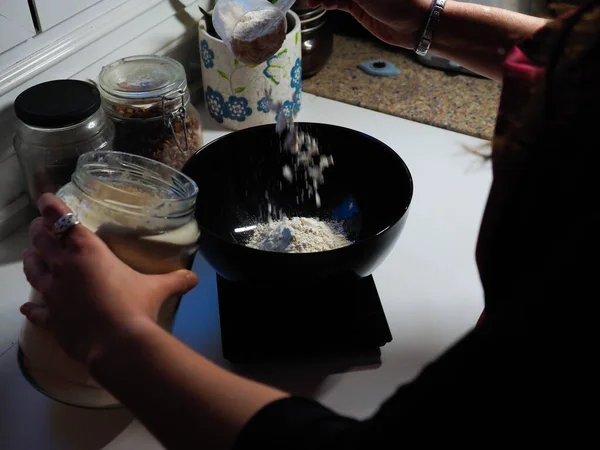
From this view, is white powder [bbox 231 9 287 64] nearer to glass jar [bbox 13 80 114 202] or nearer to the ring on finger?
glass jar [bbox 13 80 114 202]

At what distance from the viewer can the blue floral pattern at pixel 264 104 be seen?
1020mm

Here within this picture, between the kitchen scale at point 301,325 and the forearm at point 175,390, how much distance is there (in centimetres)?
19

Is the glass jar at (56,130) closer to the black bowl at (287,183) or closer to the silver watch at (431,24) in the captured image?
the black bowl at (287,183)

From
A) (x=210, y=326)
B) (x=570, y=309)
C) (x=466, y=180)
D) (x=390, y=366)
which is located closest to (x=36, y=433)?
(x=210, y=326)

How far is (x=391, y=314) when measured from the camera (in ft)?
2.44

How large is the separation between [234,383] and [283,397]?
0.13 ft

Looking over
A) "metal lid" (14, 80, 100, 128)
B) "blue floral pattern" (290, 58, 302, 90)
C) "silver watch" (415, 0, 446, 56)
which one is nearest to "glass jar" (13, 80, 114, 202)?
"metal lid" (14, 80, 100, 128)

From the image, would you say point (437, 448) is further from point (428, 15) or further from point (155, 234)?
point (428, 15)

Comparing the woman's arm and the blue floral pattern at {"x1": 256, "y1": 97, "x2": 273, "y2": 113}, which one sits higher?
the woman's arm

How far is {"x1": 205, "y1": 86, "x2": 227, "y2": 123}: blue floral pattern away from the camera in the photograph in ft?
3.41

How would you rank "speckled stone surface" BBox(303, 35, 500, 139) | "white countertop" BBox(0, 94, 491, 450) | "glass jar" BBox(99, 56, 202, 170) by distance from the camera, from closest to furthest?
"white countertop" BBox(0, 94, 491, 450) → "glass jar" BBox(99, 56, 202, 170) → "speckled stone surface" BBox(303, 35, 500, 139)

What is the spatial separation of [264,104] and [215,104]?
92mm

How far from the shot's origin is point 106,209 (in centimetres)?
54

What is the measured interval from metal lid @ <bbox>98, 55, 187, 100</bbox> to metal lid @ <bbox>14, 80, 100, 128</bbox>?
0.05 metres
